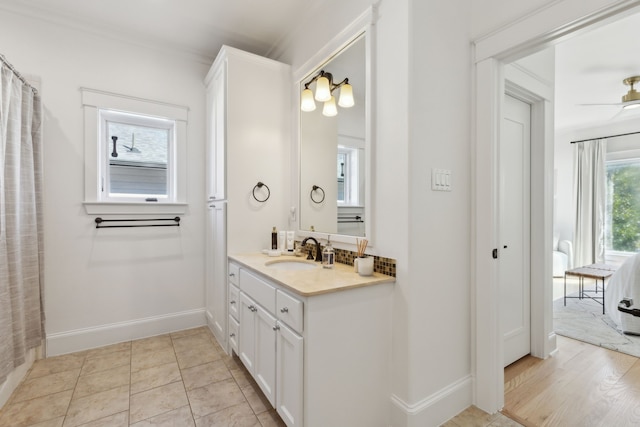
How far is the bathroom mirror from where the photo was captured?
6.00 feet

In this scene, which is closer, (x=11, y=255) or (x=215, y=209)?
(x=11, y=255)

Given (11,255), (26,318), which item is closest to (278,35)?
(11,255)

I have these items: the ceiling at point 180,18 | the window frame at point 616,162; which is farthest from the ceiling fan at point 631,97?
the ceiling at point 180,18

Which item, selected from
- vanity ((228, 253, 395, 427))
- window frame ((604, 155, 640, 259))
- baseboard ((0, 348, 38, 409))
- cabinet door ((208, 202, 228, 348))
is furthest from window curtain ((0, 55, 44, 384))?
window frame ((604, 155, 640, 259))

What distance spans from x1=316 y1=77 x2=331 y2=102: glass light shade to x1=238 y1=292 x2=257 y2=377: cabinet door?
147cm

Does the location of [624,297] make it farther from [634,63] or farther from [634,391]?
[634,63]

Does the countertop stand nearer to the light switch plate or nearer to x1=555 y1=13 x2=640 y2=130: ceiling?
the light switch plate

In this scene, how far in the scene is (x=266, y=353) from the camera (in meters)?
1.69

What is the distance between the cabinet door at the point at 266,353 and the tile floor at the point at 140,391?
161 millimetres

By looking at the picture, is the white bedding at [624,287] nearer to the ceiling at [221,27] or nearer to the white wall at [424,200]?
the ceiling at [221,27]

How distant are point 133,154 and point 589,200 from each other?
6.63 m

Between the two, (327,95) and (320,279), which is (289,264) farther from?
(327,95)

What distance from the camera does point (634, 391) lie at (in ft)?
6.23

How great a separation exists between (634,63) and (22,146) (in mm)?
5274
